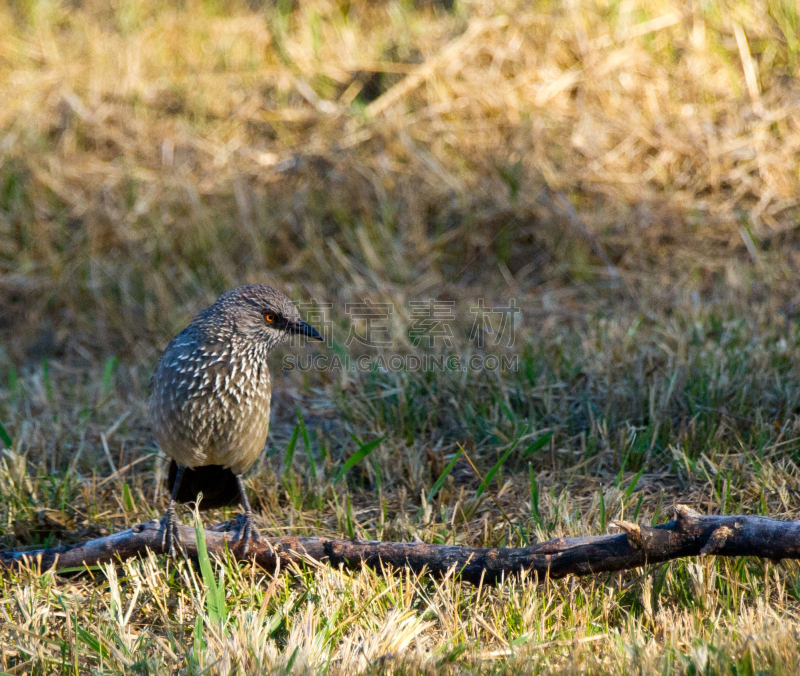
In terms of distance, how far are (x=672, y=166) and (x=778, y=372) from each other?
297 cm

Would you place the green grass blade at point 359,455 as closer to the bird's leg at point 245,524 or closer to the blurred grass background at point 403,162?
the bird's leg at point 245,524

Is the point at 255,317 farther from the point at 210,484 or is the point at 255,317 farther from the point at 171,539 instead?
the point at 171,539

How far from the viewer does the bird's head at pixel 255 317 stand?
3631 millimetres

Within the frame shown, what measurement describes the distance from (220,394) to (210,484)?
56cm

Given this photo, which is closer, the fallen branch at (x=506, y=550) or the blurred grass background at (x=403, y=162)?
the fallen branch at (x=506, y=550)

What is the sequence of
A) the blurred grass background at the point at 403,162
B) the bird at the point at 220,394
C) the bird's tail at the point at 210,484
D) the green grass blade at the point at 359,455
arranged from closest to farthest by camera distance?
the bird at the point at 220,394 < the green grass blade at the point at 359,455 < the bird's tail at the point at 210,484 < the blurred grass background at the point at 403,162

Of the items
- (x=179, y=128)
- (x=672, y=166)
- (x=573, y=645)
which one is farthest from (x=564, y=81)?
(x=573, y=645)

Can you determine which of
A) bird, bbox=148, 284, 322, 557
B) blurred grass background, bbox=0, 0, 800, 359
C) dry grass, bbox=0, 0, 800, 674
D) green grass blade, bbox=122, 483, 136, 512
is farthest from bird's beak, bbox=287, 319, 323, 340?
blurred grass background, bbox=0, 0, 800, 359

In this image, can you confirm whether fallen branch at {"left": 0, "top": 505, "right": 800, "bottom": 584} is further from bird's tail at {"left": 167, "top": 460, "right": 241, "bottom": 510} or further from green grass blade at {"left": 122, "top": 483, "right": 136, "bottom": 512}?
green grass blade at {"left": 122, "top": 483, "right": 136, "bottom": 512}

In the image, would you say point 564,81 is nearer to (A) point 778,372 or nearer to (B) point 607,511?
(A) point 778,372

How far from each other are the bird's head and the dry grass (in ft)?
1.93

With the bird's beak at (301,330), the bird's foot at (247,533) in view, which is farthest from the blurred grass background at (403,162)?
the bird's foot at (247,533)

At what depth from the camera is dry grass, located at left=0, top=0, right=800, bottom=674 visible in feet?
9.07

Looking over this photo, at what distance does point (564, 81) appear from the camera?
7074 millimetres
